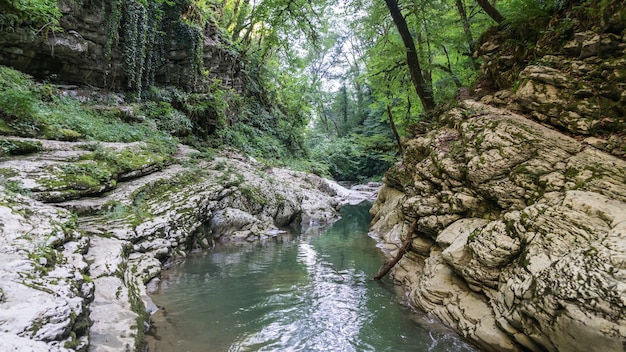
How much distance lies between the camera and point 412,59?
10812mm

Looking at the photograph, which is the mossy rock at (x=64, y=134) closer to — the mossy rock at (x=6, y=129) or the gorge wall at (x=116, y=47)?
the mossy rock at (x=6, y=129)

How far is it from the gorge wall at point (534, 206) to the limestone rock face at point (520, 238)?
0.02 metres

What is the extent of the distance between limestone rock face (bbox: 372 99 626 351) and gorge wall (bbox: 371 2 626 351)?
16 millimetres

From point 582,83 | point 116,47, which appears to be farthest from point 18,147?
point 582,83

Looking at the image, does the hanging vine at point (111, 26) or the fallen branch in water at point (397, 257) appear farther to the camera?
the hanging vine at point (111, 26)

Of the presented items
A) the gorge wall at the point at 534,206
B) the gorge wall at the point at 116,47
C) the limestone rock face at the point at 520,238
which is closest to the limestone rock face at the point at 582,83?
the gorge wall at the point at 534,206

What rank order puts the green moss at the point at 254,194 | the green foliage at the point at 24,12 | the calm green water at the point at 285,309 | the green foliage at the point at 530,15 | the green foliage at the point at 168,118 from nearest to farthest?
1. the calm green water at the point at 285,309
2. the green foliage at the point at 530,15
3. the green foliage at the point at 24,12
4. the green moss at the point at 254,194
5. the green foliage at the point at 168,118

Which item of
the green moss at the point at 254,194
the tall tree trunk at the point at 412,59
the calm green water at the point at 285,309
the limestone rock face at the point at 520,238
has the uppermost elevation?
the tall tree trunk at the point at 412,59

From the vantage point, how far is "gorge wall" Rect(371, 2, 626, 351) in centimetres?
337

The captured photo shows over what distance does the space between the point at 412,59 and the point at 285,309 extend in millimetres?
9005

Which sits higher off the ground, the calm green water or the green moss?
the green moss

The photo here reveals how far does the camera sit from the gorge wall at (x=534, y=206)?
11.0 feet

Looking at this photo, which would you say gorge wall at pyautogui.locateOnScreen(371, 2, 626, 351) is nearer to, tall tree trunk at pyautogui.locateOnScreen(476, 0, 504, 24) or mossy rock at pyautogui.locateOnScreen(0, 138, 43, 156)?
tall tree trunk at pyautogui.locateOnScreen(476, 0, 504, 24)

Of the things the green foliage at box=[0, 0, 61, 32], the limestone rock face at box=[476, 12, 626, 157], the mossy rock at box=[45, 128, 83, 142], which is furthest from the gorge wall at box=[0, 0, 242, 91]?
the limestone rock face at box=[476, 12, 626, 157]
